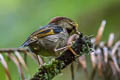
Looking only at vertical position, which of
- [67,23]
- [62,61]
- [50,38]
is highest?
[67,23]

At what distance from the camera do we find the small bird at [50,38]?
2916 millimetres

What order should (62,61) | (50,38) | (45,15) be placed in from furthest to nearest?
(45,15) < (50,38) < (62,61)

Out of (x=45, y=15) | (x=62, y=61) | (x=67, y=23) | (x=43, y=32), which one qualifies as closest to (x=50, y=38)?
(x=43, y=32)

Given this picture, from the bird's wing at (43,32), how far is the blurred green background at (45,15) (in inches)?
94.9

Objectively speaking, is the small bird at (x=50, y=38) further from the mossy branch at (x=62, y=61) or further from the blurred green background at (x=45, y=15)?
the blurred green background at (x=45, y=15)

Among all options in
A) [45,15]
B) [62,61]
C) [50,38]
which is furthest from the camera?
[45,15]

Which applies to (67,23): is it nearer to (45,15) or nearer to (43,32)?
(43,32)

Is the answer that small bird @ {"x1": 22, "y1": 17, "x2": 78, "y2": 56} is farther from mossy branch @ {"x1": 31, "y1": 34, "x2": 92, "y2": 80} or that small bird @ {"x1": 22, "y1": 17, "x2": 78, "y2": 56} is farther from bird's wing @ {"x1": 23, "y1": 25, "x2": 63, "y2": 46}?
mossy branch @ {"x1": 31, "y1": 34, "x2": 92, "y2": 80}

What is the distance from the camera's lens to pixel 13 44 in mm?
5824

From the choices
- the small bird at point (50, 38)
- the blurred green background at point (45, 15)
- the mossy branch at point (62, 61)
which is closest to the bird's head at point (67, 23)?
the small bird at point (50, 38)

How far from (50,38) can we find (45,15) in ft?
10.9

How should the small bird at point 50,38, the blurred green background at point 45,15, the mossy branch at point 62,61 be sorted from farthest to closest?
the blurred green background at point 45,15
the small bird at point 50,38
the mossy branch at point 62,61

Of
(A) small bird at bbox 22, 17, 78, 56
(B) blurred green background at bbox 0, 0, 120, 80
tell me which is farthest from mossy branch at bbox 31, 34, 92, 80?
(B) blurred green background at bbox 0, 0, 120, 80

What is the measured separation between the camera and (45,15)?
6.24m
